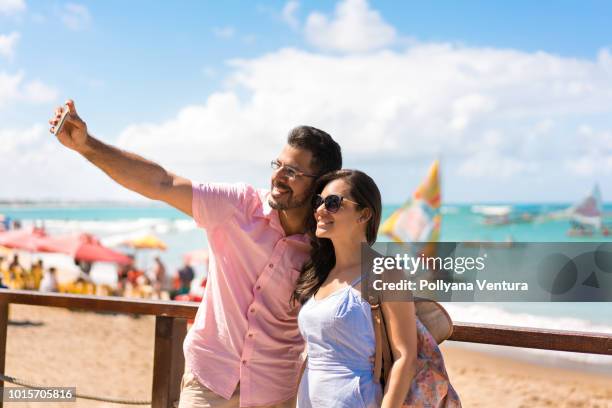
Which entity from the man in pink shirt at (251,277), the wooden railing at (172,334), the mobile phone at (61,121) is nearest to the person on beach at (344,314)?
the man in pink shirt at (251,277)

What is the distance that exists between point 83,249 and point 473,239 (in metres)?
31.9

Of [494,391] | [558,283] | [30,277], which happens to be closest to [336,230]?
[558,283]

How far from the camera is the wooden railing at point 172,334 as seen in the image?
2.04m

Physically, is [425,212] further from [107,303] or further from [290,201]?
[290,201]

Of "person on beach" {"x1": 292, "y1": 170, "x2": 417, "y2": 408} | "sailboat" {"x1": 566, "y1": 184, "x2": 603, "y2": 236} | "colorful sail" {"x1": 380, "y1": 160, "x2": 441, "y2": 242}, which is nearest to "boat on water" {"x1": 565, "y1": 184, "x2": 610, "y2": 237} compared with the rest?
"sailboat" {"x1": 566, "y1": 184, "x2": 603, "y2": 236}

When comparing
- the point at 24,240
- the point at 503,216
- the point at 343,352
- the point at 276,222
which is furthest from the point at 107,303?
the point at 503,216

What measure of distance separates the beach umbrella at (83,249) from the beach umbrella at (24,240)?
0.32 meters

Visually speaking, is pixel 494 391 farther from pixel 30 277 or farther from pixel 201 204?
pixel 30 277

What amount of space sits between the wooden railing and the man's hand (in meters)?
0.79

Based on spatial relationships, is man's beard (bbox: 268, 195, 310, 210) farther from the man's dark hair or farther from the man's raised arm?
the man's raised arm

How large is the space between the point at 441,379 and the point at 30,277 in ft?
41.8

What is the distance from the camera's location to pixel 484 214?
2023 inches

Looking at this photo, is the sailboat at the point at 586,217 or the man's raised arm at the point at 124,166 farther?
the sailboat at the point at 586,217

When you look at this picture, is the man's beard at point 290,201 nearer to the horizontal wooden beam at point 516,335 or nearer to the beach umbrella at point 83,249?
the horizontal wooden beam at point 516,335
